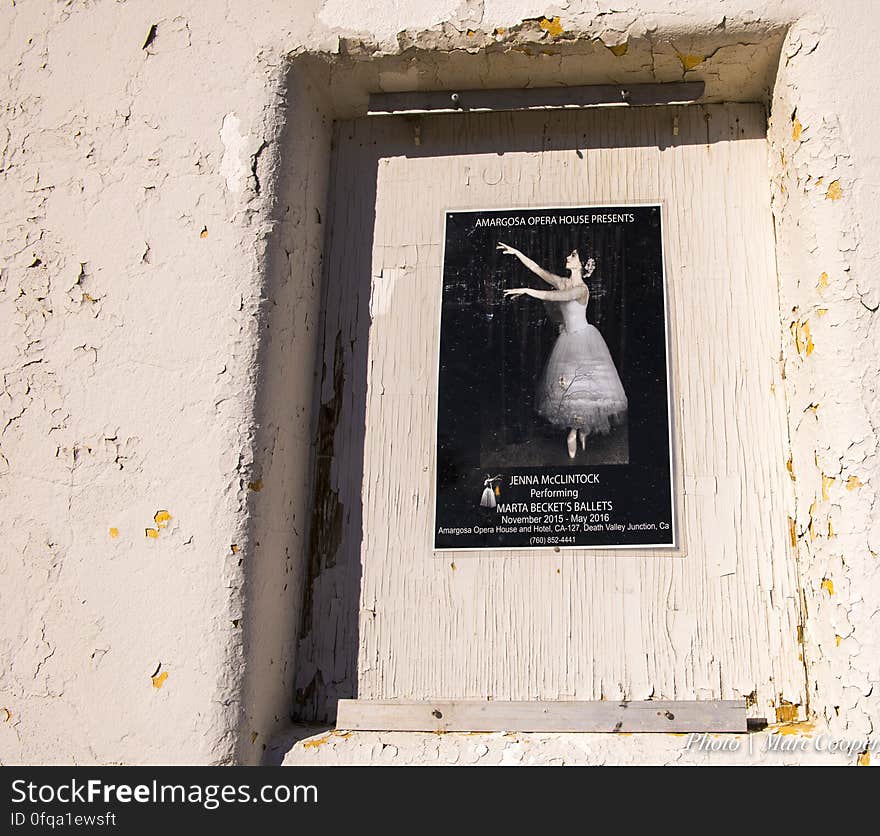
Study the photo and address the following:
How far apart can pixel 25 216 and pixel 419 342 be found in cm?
89

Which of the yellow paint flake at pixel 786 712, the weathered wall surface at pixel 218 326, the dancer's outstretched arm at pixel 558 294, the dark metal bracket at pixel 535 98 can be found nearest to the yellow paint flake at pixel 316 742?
the weathered wall surface at pixel 218 326

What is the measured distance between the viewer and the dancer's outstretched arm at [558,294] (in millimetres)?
2115

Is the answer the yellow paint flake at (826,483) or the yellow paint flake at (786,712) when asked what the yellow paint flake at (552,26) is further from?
the yellow paint flake at (786,712)

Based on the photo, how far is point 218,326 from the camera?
1.95 meters

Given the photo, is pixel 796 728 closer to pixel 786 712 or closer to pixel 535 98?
pixel 786 712

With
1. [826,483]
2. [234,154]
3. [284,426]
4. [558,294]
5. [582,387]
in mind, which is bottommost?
[826,483]

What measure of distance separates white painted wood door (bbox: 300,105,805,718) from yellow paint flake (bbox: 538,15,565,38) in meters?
0.23

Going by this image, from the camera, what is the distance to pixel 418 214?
2221 millimetres

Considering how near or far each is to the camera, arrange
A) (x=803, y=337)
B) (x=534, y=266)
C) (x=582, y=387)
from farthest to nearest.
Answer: (x=534, y=266), (x=582, y=387), (x=803, y=337)

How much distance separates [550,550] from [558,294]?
56 centimetres

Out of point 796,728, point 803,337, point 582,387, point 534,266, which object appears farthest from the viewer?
point 534,266

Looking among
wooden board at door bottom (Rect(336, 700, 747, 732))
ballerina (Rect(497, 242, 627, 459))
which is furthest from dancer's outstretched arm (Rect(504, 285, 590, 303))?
wooden board at door bottom (Rect(336, 700, 747, 732))

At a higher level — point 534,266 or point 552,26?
point 552,26

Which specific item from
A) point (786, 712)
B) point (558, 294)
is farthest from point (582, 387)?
point (786, 712)
